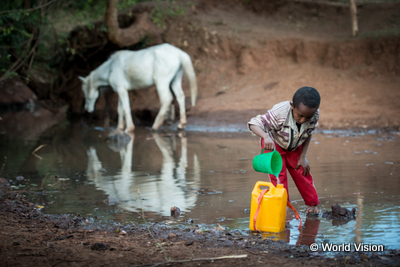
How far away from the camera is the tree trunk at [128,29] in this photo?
43.5 ft

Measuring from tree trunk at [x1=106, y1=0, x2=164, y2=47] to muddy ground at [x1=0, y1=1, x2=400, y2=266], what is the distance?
132 centimetres

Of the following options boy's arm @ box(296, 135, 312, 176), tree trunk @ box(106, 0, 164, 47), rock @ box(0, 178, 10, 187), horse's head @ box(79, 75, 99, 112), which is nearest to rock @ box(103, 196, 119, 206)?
rock @ box(0, 178, 10, 187)

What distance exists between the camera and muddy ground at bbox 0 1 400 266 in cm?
294

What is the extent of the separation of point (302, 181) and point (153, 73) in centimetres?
864

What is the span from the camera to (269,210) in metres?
3.58

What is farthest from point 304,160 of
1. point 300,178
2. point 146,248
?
point 146,248

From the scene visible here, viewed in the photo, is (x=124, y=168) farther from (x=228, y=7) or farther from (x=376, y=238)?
(x=228, y=7)

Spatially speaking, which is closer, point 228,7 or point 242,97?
point 242,97

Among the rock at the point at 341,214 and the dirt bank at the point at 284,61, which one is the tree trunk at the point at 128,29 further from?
the rock at the point at 341,214

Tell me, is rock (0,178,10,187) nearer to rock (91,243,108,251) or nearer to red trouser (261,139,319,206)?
rock (91,243,108,251)

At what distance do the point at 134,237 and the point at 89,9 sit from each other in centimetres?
1230

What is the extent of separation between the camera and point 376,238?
10.9 feet

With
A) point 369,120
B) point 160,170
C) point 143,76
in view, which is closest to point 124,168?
point 160,170

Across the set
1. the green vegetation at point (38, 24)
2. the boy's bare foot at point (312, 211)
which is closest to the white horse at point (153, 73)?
the green vegetation at point (38, 24)
